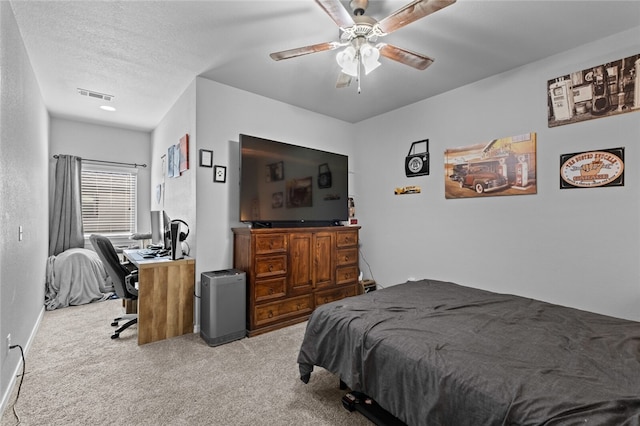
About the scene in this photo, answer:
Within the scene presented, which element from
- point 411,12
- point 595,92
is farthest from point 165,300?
point 595,92

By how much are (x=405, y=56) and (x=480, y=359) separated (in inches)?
78.2

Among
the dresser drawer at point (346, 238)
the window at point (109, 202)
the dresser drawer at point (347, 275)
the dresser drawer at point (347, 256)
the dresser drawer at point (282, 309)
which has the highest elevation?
the window at point (109, 202)

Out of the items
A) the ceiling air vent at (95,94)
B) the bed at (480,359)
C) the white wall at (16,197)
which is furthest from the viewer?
the ceiling air vent at (95,94)

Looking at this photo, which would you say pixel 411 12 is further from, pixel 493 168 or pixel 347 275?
pixel 347 275

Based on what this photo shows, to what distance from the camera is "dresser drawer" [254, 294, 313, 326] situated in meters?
3.03

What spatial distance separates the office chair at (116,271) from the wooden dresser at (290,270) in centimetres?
104

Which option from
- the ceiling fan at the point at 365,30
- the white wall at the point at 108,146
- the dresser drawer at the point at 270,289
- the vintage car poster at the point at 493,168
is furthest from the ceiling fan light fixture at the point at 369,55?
the white wall at the point at 108,146

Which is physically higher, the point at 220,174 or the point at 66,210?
the point at 220,174

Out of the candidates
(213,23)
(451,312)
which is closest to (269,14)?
(213,23)

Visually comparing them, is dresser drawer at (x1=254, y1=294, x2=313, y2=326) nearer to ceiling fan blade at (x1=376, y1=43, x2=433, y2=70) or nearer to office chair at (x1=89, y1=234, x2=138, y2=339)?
office chair at (x1=89, y1=234, x2=138, y2=339)

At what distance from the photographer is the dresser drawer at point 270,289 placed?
3.02 m

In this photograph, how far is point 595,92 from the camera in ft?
7.84

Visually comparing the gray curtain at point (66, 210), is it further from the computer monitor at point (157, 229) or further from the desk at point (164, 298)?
the desk at point (164, 298)

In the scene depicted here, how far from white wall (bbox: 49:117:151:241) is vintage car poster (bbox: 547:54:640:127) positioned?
5857 millimetres
